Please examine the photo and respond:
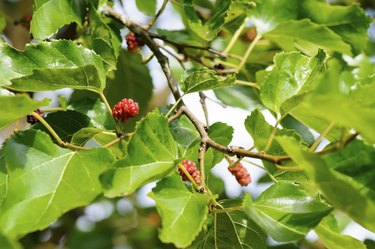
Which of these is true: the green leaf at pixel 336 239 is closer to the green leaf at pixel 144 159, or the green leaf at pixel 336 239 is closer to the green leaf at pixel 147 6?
the green leaf at pixel 144 159

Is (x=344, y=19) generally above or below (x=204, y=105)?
above

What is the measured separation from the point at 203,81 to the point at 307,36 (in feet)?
1.17

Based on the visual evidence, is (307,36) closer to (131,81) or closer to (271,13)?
(271,13)

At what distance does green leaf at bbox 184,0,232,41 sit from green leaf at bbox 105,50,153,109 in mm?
348

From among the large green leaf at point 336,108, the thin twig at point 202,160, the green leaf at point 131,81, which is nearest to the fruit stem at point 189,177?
the thin twig at point 202,160

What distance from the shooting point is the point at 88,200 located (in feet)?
2.21

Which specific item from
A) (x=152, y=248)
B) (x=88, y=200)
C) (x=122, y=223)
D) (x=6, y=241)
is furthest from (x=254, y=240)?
(x=122, y=223)

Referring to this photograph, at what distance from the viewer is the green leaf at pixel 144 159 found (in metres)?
0.66

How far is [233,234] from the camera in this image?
0.87 m

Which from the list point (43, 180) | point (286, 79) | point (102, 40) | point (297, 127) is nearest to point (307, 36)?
point (297, 127)

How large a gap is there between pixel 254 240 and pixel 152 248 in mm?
1091

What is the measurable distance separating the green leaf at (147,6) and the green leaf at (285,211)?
545 millimetres

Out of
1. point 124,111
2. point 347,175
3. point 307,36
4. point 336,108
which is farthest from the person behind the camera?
point 307,36

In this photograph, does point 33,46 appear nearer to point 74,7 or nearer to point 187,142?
point 74,7
